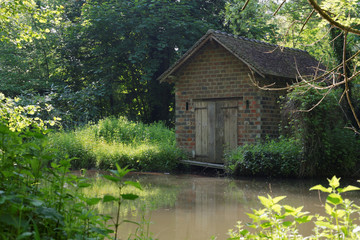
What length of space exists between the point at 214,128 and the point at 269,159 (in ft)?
10.2

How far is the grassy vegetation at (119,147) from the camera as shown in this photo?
14.9 m

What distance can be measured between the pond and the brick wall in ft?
7.98

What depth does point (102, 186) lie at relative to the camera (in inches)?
420

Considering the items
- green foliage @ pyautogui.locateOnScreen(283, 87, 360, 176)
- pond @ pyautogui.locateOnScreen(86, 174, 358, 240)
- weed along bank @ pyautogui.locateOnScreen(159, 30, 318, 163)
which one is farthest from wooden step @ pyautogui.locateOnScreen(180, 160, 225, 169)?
green foliage @ pyautogui.locateOnScreen(283, 87, 360, 176)

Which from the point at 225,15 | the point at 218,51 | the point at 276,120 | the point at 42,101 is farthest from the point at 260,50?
the point at 42,101

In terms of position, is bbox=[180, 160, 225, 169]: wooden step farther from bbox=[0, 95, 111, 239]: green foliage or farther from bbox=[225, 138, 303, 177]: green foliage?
bbox=[0, 95, 111, 239]: green foliage

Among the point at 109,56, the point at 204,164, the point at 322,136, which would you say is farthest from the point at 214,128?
the point at 109,56

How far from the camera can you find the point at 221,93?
49.6ft

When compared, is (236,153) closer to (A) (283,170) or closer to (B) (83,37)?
(A) (283,170)

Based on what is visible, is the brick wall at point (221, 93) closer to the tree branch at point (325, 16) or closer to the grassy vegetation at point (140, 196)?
the grassy vegetation at point (140, 196)

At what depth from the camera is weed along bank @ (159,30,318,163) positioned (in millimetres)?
14375

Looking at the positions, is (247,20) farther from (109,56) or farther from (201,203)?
(201,203)

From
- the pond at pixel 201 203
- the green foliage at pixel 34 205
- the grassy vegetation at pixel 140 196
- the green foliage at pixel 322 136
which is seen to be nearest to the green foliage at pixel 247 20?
the green foliage at pixel 322 136

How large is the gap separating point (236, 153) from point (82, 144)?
5855 mm
